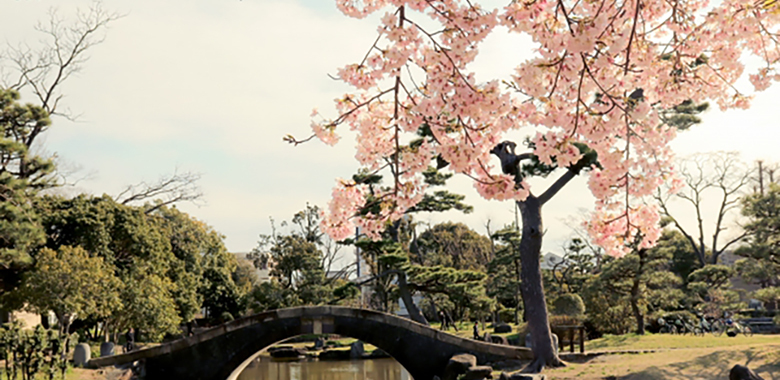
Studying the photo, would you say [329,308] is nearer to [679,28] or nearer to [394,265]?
[394,265]

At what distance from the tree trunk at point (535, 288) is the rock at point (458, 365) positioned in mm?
1637

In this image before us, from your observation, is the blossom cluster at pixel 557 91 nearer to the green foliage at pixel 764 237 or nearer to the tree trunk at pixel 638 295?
the green foliage at pixel 764 237

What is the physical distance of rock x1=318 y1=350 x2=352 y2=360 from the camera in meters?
23.2

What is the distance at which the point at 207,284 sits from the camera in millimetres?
30203

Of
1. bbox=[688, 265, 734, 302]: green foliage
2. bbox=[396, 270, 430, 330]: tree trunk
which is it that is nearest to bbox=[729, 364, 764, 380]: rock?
bbox=[688, 265, 734, 302]: green foliage

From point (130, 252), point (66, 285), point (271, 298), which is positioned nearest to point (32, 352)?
point (66, 285)

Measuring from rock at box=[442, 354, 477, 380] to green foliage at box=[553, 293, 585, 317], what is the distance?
8.92 metres

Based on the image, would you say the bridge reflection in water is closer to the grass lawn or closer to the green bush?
the grass lawn

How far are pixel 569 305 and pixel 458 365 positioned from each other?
373 inches

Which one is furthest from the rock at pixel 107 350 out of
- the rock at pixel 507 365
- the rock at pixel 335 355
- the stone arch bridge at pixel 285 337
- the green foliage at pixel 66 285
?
the rock at pixel 507 365

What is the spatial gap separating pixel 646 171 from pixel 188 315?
23733mm

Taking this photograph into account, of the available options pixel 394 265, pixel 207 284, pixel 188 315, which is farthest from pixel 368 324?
pixel 207 284

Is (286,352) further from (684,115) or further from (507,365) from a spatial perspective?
(684,115)

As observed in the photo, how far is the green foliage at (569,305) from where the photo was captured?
2134 centimetres
